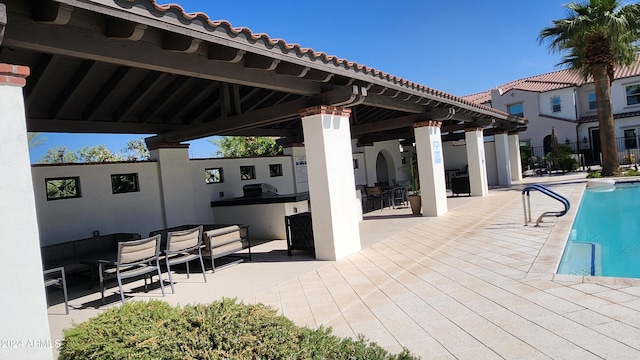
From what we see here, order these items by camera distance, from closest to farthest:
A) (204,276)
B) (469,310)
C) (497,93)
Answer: (469,310) < (204,276) < (497,93)

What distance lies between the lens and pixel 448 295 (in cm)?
463

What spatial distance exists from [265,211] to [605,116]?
15451 mm

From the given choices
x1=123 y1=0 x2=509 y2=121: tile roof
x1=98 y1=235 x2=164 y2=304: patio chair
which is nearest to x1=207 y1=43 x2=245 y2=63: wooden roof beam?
x1=123 y1=0 x2=509 y2=121: tile roof

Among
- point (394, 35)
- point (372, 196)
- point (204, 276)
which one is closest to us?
point (204, 276)

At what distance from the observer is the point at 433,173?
35.9ft

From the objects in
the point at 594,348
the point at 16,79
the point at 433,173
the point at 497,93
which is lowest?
the point at 594,348

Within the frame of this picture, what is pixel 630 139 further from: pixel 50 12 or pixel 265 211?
pixel 50 12

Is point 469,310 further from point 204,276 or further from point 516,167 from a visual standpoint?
point 516,167

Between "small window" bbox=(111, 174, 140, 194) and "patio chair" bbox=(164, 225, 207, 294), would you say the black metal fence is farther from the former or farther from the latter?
"patio chair" bbox=(164, 225, 207, 294)

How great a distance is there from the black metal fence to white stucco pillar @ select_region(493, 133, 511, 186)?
7848 mm

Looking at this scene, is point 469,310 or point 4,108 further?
point 469,310

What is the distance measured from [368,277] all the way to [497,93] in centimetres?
2905

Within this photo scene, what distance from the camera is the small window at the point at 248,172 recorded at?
484 inches

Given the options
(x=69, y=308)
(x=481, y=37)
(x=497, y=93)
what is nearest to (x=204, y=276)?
(x=69, y=308)
